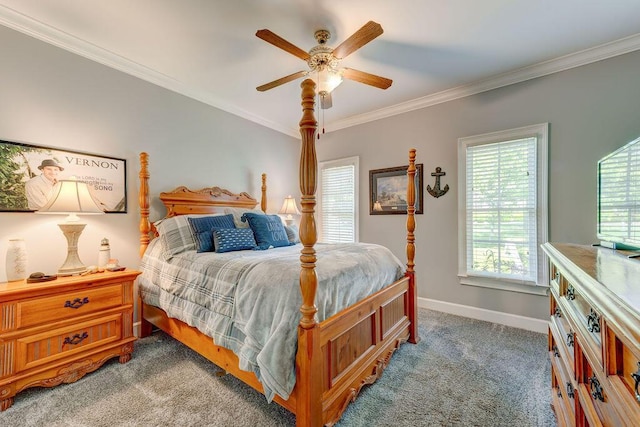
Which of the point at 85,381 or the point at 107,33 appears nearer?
the point at 85,381

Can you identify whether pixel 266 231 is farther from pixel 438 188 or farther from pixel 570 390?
pixel 570 390

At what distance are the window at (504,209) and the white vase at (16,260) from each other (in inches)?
156

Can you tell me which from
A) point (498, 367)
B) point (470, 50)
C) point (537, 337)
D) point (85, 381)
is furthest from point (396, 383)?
point (470, 50)

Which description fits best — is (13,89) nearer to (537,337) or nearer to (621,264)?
(621,264)

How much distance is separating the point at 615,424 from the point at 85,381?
9.15ft

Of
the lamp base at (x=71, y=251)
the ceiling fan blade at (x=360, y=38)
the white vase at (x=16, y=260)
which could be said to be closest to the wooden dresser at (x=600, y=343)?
the ceiling fan blade at (x=360, y=38)

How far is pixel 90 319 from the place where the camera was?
1.95 m

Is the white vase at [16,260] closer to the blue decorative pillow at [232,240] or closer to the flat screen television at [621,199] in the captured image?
the blue decorative pillow at [232,240]

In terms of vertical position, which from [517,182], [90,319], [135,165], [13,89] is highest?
[13,89]

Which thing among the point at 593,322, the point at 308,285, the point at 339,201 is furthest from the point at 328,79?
Answer: the point at 339,201

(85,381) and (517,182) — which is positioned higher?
(517,182)

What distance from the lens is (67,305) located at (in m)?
1.83

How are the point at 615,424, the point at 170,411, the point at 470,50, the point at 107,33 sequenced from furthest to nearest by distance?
the point at 470,50
the point at 107,33
the point at 170,411
the point at 615,424

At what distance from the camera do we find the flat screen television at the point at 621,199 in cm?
132
